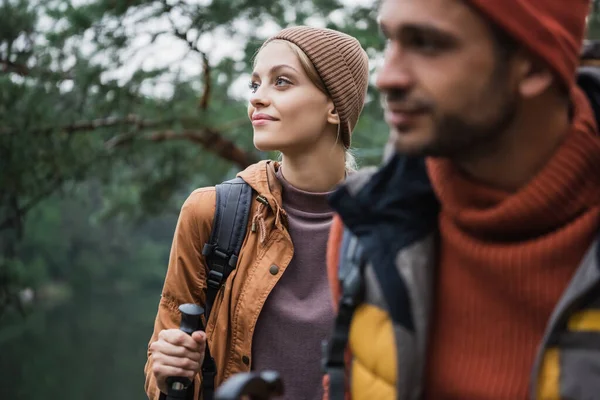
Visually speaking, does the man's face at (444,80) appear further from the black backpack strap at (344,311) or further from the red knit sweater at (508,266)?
the black backpack strap at (344,311)

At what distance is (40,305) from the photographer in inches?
1037

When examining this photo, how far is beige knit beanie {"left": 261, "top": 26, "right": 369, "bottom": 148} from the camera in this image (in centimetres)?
239

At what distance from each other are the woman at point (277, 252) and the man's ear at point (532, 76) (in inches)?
41.2

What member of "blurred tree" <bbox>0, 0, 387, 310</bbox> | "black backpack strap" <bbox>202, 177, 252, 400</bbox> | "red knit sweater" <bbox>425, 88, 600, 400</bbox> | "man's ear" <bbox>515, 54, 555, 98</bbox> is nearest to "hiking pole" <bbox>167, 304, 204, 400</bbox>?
"black backpack strap" <bbox>202, 177, 252, 400</bbox>

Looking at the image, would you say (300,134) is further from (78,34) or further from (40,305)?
(40,305)

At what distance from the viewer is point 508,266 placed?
1.27 m

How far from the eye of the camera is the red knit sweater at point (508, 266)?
125cm

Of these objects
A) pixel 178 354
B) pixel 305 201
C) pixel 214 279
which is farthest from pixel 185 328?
pixel 305 201

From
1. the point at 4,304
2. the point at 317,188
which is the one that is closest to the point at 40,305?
the point at 4,304

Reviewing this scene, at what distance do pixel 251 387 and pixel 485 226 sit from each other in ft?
1.67

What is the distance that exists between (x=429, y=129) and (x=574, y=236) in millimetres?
313

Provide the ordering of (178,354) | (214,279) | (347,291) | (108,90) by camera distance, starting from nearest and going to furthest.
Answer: (347,291)
(178,354)
(214,279)
(108,90)

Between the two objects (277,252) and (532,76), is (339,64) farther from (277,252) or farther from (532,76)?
(532,76)

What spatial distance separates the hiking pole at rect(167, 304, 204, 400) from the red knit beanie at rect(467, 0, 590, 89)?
Result: 107 centimetres
